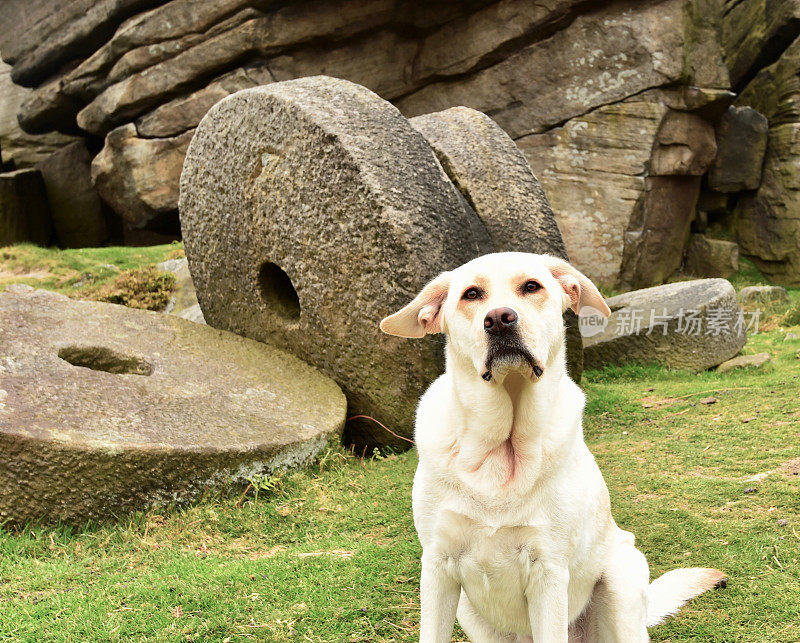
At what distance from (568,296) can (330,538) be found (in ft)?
7.14

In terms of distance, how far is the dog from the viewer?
2.26 m

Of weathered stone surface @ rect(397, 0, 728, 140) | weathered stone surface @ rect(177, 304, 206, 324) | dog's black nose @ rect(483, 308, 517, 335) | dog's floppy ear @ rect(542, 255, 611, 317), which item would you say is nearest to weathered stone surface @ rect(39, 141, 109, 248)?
weathered stone surface @ rect(177, 304, 206, 324)

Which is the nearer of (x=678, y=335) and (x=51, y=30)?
(x=678, y=335)

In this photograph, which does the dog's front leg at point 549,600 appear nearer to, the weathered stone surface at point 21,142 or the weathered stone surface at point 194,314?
the weathered stone surface at point 194,314

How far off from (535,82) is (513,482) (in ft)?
33.5

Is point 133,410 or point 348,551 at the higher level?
point 133,410

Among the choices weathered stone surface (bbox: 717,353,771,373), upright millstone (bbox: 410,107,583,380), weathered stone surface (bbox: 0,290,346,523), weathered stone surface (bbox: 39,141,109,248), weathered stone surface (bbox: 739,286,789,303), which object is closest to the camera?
weathered stone surface (bbox: 0,290,346,523)

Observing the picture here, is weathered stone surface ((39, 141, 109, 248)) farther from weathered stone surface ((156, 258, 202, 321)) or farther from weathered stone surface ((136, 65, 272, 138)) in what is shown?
weathered stone surface ((156, 258, 202, 321))

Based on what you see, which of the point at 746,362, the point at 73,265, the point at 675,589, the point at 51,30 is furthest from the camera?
the point at 51,30

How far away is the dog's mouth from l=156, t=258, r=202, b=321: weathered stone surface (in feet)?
24.4

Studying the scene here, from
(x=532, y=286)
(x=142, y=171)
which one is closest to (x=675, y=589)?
(x=532, y=286)

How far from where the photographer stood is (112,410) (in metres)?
4.43

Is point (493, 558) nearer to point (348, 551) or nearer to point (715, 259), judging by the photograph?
point (348, 551)

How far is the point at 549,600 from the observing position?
7.38ft
